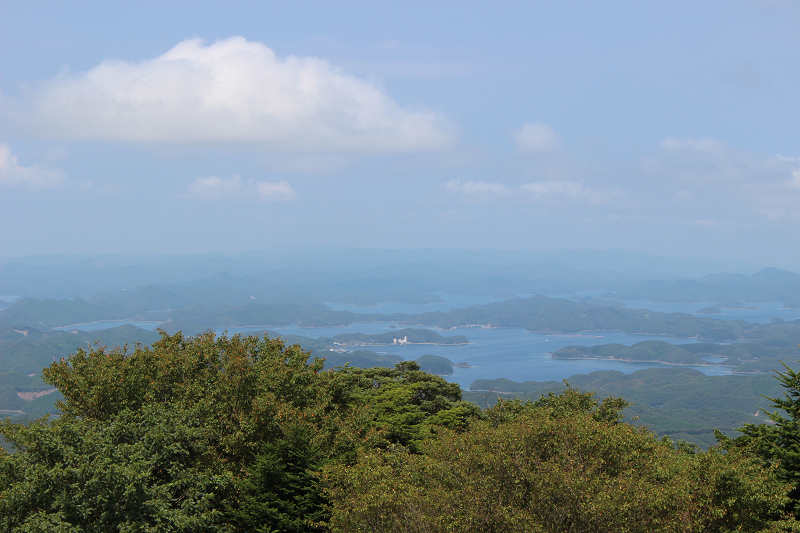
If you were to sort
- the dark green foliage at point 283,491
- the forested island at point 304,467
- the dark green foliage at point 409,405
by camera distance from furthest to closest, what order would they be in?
the dark green foliage at point 409,405 → the dark green foliage at point 283,491 → the forested island at point 304,467

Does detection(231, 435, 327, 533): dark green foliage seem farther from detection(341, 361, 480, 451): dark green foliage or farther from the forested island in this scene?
detection(341, 361, 480, 451): dark green foliage

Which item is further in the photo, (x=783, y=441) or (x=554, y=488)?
(x=783, y=441)

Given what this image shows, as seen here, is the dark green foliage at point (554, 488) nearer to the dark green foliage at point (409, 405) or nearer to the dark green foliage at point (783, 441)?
the dark green foliage at point (783, 441)

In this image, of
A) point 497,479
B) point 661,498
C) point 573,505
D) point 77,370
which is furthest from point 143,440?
point 661,498

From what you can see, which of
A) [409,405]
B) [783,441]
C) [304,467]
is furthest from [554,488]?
[409,405]

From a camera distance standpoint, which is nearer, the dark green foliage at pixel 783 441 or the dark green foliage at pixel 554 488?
the dark green foliage at pixel 554 488

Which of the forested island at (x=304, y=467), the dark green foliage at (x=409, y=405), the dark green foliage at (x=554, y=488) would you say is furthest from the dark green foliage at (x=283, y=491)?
the dark green foliage at (x=409, y=405)

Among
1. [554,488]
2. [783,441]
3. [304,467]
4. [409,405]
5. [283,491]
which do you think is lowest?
[409,405]

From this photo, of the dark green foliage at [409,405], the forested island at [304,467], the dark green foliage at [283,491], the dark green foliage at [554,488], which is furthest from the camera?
the dark green foliage at [409,405]

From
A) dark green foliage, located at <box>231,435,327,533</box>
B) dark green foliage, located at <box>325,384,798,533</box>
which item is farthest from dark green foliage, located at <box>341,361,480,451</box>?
dark green foliage, located at <box>325,384,798,533</box>

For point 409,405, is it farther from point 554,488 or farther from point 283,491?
point 554,488

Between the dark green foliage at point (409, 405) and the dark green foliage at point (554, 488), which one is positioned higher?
the dark green foliage at point (554, 488)
